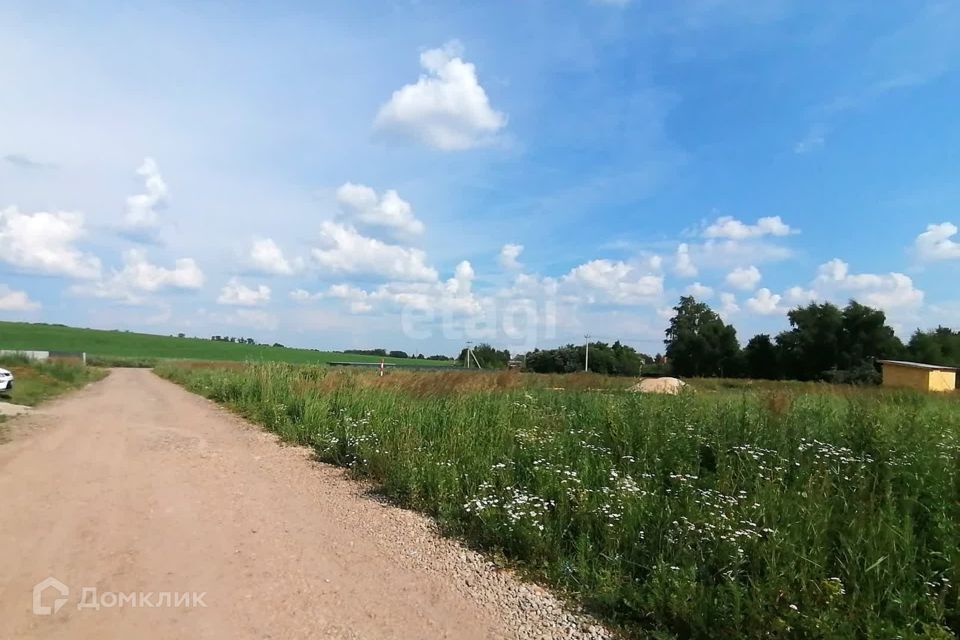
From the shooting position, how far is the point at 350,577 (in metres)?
4.87

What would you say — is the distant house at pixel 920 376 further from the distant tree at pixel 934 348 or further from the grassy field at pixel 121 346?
the grassy field at pixel 121 346

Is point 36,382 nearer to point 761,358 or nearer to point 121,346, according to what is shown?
point 761,358

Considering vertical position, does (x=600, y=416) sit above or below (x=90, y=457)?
above

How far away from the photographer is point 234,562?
5.05m

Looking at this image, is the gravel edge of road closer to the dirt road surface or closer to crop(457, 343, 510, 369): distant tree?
the dirt road surface

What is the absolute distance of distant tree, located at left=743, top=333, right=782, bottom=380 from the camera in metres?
65.0

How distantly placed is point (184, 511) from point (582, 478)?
4.37m

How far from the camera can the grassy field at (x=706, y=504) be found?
4.00m

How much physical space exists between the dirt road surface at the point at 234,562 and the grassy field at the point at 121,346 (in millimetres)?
78002

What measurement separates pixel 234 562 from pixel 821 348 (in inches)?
2634

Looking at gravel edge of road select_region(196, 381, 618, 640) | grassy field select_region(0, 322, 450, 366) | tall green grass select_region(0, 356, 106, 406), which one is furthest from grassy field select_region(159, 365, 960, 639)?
grassy field select_region(0, 322, 450, 366)

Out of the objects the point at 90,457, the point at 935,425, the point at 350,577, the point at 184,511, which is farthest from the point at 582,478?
the point at 90,457

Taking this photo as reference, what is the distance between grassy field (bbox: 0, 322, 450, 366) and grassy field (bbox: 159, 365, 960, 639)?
77.5m

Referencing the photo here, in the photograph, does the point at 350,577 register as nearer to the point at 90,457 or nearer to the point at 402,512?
the point at 402,512
